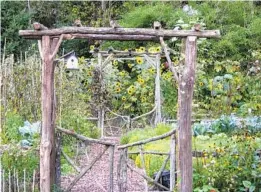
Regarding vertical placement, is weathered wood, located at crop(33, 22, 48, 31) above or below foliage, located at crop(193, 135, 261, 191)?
above

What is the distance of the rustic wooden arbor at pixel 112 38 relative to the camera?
16.7 feet

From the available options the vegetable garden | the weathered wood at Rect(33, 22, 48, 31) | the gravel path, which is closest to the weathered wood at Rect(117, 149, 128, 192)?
the vegetable garden

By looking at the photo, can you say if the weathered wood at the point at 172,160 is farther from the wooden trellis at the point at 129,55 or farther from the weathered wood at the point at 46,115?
the wooden trellis at the point at 129,55

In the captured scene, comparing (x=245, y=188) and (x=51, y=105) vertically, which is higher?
(x=51, y=105)

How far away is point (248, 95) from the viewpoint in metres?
11.5

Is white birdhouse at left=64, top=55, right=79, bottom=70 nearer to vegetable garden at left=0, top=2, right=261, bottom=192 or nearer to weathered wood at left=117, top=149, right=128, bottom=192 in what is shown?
vegetable garden at left=0, top=2, right=261, bottom=192

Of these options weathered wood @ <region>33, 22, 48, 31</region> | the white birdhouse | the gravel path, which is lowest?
the gravel path

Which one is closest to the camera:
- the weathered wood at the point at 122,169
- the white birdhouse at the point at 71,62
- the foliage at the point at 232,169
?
the foliage at the point at 232,169

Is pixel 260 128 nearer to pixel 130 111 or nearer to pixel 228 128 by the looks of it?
pixel 228 128

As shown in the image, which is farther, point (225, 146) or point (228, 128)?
point (228, 128)

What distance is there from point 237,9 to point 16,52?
21.4ft

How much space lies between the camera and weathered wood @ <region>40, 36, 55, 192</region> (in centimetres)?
534

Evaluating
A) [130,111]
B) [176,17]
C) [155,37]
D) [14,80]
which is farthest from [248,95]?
[155,37]

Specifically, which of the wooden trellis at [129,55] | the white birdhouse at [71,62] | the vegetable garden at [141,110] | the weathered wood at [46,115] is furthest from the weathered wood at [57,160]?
the wooden trellis at [129,55]
